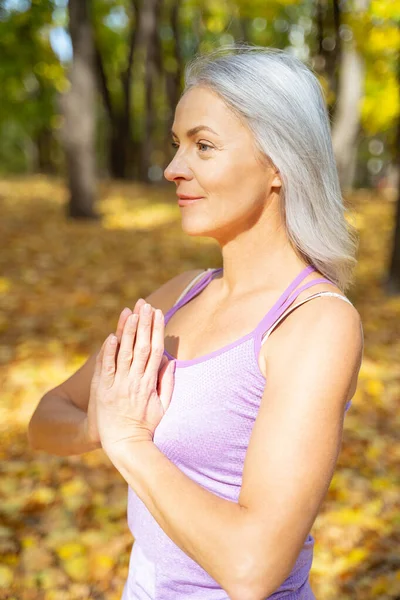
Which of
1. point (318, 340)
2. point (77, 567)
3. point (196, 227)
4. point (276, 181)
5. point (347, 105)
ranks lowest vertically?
point (77, 567)

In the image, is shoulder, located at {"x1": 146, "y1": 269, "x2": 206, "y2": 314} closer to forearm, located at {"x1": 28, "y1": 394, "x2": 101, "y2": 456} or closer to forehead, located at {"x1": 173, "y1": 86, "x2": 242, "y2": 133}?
forearm, located at {"x1": 28, "y1": 394, "x2": 101, "y2": 456}

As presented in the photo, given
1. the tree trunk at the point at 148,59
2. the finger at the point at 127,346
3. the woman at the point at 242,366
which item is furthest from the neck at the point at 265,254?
the tree trunk at the point at 148,59

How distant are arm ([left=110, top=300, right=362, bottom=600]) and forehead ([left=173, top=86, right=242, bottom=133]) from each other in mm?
526

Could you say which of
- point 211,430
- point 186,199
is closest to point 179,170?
point 186,199

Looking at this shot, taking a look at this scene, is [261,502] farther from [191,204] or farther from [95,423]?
[191,204]

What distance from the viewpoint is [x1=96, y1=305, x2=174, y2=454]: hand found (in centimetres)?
145

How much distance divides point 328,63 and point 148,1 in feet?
27.7

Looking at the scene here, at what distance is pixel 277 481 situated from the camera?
4.05 ft

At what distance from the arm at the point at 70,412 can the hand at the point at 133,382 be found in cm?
27

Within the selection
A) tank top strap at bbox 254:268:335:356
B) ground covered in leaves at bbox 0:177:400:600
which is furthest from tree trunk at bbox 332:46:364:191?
tank top strap at bbox 254:268:335:356

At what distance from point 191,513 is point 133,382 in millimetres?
332

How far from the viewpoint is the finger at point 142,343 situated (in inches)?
56.9

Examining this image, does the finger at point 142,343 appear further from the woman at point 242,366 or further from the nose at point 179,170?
the nose at point 179,170

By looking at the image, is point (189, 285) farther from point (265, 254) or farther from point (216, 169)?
point (216, 169)
